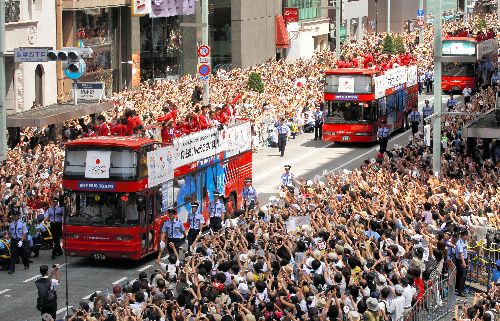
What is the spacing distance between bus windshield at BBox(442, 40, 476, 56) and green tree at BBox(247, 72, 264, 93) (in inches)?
418

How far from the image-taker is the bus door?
2020 centimetres

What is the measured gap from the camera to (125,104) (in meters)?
40.0

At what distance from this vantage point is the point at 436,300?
16.0 metres

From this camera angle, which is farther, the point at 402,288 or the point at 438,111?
the point at 438,111

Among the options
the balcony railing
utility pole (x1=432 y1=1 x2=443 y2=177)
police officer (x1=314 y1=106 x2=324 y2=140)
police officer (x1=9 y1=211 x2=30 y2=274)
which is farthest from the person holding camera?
the balcony railing

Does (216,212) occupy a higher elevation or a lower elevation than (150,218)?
lower

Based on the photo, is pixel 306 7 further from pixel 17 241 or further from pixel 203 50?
pixel 17 241

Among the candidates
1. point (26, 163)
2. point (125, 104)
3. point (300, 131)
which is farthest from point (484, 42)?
point (26, 163)

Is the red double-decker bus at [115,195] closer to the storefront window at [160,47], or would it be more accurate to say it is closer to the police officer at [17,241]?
the police officer at [17,241]

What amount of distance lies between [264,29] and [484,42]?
1991cm

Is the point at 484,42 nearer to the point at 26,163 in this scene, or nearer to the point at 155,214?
the point at 26,163

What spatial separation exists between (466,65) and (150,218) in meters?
34.9

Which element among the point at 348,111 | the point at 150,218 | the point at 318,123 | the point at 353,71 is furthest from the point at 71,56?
the point at 318,123

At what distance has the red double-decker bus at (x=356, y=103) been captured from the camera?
36.2 metres
